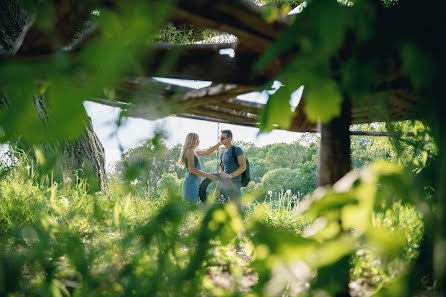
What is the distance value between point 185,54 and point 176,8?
21.2 inches

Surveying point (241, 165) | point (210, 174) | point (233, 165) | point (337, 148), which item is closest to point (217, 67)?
point (337, 148)

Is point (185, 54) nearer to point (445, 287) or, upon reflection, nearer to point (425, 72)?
point (425, 72)

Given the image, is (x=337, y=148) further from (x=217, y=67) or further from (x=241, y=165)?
(x=241, y=165)

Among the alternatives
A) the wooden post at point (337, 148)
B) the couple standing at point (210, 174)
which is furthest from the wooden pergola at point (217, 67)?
the couple standing at point (210, 174)

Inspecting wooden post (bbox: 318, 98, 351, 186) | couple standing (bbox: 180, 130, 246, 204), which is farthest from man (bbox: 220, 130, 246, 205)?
wooden post (bbox: 318, 98, 351, 186)

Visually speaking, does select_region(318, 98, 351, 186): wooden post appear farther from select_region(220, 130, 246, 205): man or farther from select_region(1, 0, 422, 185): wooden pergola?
select_region(220, 130, 246, 205): man

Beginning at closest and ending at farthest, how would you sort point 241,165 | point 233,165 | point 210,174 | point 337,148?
point 337,148 → point 210,174 → point 241,165 → point 233,165

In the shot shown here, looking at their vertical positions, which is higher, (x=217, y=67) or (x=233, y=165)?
(x=217, y=67)

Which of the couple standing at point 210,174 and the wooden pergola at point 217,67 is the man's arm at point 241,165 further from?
the wooden pergola at point 217,67

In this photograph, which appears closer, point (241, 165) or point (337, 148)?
point (337, 148)

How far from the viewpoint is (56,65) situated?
31 centimetres

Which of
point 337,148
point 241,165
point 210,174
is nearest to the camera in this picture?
point 337,148

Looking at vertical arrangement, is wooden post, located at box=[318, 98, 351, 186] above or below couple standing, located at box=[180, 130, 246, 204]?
above

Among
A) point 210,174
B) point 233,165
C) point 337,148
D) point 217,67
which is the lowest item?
point 210,174
